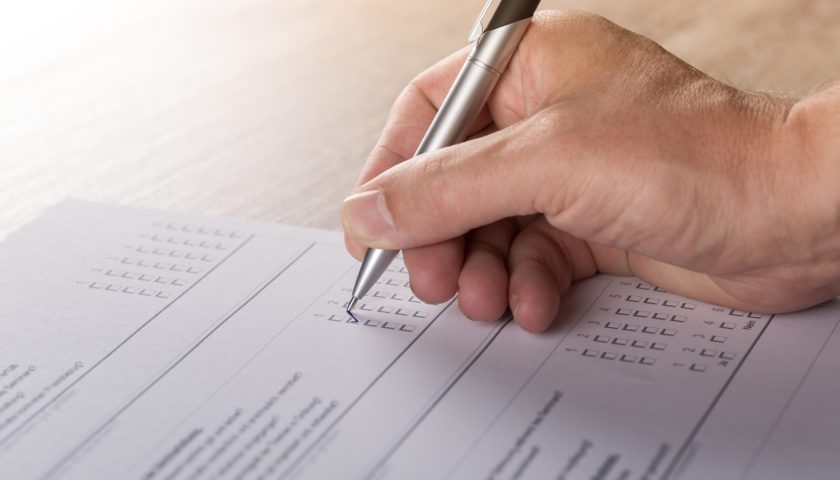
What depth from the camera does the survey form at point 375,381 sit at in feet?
1.73

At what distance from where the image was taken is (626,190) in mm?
595

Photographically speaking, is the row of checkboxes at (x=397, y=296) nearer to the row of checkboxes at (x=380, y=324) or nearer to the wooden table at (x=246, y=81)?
the row of checkboxes at (x=380, y=324)

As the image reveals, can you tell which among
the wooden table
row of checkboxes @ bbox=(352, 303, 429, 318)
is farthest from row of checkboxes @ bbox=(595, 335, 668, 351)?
the wooden table

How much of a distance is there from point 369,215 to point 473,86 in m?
0.13

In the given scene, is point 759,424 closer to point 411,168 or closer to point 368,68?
point 411,168

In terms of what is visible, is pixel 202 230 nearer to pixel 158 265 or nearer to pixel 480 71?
pixel 158 265

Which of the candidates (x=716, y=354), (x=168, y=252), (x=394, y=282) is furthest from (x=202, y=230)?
(x=716, y=354)

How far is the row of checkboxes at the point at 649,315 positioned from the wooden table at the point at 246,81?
0.92 feet

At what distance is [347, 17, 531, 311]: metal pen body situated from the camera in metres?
0.71

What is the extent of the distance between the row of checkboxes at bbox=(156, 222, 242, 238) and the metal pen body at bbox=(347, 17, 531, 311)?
0.16 meters

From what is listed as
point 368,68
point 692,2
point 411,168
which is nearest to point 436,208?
point 411,168

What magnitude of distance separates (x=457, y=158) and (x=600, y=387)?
164mm

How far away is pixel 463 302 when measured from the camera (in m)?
0.66

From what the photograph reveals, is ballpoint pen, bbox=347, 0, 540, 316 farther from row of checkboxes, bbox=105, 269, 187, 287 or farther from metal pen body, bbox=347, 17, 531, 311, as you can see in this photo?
row of checkboxes, bbox=105, 269, 187, 287
